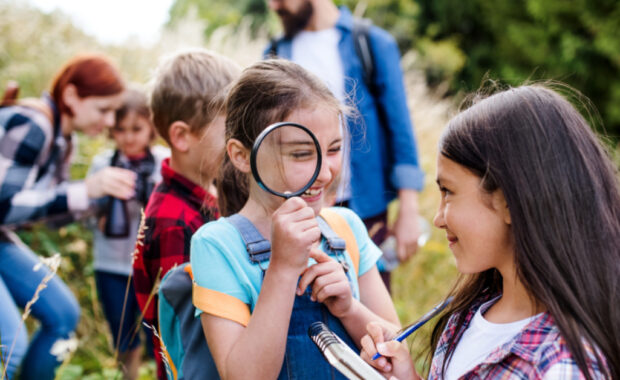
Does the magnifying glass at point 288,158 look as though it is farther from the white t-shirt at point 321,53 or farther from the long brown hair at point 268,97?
the white t-shirt at point 321,53

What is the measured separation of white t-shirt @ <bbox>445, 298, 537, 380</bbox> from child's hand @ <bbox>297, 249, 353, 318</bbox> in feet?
1.09

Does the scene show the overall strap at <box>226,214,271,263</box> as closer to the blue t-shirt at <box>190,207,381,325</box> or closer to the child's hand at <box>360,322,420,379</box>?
the blue t-shirt at <box>190,207,381,325</box>

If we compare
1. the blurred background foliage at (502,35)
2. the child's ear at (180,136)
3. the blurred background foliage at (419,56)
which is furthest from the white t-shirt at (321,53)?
the blurred background foliage at (502,35)

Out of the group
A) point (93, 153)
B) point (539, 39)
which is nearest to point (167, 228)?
point (93, 153)

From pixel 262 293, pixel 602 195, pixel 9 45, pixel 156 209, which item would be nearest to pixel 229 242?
pixel 262 293

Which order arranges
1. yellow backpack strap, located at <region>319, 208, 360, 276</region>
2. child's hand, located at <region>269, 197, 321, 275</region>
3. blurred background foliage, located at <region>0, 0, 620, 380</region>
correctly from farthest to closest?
1. blurred background foliage, located at <region>0, 0, 620, 380</region>
2. yellow backpack strap, located at <region>319, 208, 360, 276</region>
3. child's hand, located at <region>269, 197, 321, 275</region>

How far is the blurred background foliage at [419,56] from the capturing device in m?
4.52

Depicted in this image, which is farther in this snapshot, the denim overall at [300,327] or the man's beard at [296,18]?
the man's beard at [296,18]

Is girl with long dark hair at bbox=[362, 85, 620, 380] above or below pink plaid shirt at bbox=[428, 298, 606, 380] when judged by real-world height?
above

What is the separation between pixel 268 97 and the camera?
1.61 meters

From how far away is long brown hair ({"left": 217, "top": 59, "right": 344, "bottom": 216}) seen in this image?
5.27ft

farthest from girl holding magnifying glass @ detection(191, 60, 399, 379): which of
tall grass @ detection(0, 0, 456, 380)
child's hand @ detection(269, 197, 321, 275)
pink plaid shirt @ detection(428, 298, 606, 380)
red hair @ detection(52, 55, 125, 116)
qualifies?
red hair @ detection(52, 55, 125, 116)

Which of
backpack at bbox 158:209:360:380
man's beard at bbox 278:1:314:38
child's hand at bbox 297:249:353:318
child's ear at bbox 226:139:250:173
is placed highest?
man's beard at bbox 278:1:314:38

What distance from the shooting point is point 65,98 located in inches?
135
